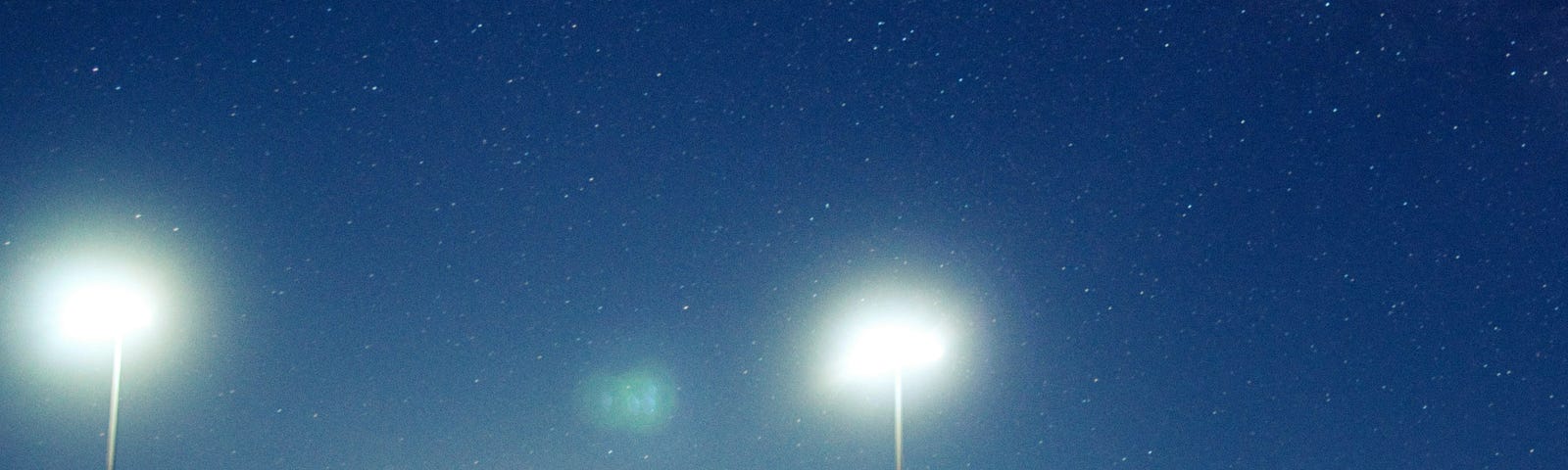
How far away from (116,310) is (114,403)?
800 millimetres

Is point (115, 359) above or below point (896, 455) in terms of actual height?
above

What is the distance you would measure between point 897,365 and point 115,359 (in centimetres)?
659

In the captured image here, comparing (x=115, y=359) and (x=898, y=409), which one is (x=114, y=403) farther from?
(x=898, y=409)

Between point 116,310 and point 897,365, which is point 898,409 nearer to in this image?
point 897,365

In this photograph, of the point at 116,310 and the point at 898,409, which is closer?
the point at 116,310

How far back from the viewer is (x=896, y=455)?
34.9 feet

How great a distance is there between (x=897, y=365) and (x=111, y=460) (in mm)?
6491

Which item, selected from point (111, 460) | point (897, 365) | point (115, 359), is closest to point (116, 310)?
point (115, 359)

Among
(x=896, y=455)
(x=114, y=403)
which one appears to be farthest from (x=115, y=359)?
(x=896, y=455)

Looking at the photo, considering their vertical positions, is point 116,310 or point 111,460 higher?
point 116,310

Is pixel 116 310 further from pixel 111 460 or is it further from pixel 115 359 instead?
pixel 111 460

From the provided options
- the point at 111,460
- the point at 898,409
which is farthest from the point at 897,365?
the point at 111,460

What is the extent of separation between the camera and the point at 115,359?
34.2 feet

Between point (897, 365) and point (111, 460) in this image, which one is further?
point (897, 365)
